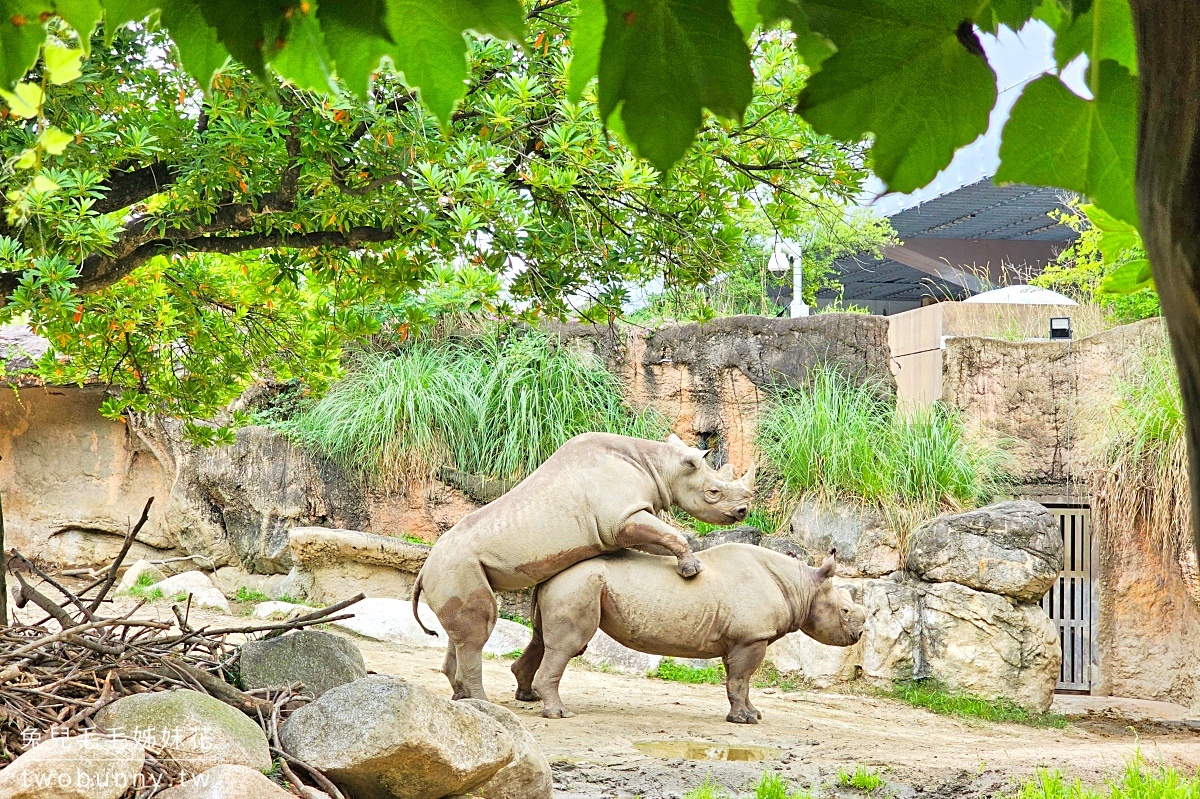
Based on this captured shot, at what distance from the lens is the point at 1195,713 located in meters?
8.93

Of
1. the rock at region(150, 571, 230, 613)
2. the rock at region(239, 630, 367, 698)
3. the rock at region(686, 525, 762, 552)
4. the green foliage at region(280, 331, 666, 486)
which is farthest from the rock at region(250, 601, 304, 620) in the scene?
the rock at region(239, 630, 367, 698)

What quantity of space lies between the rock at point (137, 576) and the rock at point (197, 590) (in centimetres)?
16

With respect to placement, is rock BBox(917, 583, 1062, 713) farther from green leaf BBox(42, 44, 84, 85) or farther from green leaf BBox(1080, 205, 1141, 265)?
green leaf BBox(42, 44, 84, 85)

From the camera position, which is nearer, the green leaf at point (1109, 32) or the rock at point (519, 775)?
the green leaf at point (1109, 32)

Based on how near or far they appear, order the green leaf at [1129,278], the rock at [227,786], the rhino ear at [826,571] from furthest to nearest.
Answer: the rhino ear at [826,571]
the rock at [227,786]
the green leaf at [1129,278]

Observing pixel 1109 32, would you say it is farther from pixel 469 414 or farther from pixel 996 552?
pixel 469 414

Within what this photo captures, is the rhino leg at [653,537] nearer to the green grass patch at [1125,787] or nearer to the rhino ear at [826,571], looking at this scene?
the rhino ear at [826,571]

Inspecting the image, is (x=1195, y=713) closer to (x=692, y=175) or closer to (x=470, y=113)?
(x=692, y=175)

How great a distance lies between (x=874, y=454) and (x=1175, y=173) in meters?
9.76

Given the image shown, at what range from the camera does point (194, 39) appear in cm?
71

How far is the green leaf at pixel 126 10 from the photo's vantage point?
70cm

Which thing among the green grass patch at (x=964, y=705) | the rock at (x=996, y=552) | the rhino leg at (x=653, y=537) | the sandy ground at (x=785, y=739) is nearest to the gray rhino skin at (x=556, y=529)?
the rhino leg at (x=653, y=537)

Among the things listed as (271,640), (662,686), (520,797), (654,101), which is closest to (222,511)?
(662,686)

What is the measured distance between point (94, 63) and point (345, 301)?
2.03 metres
